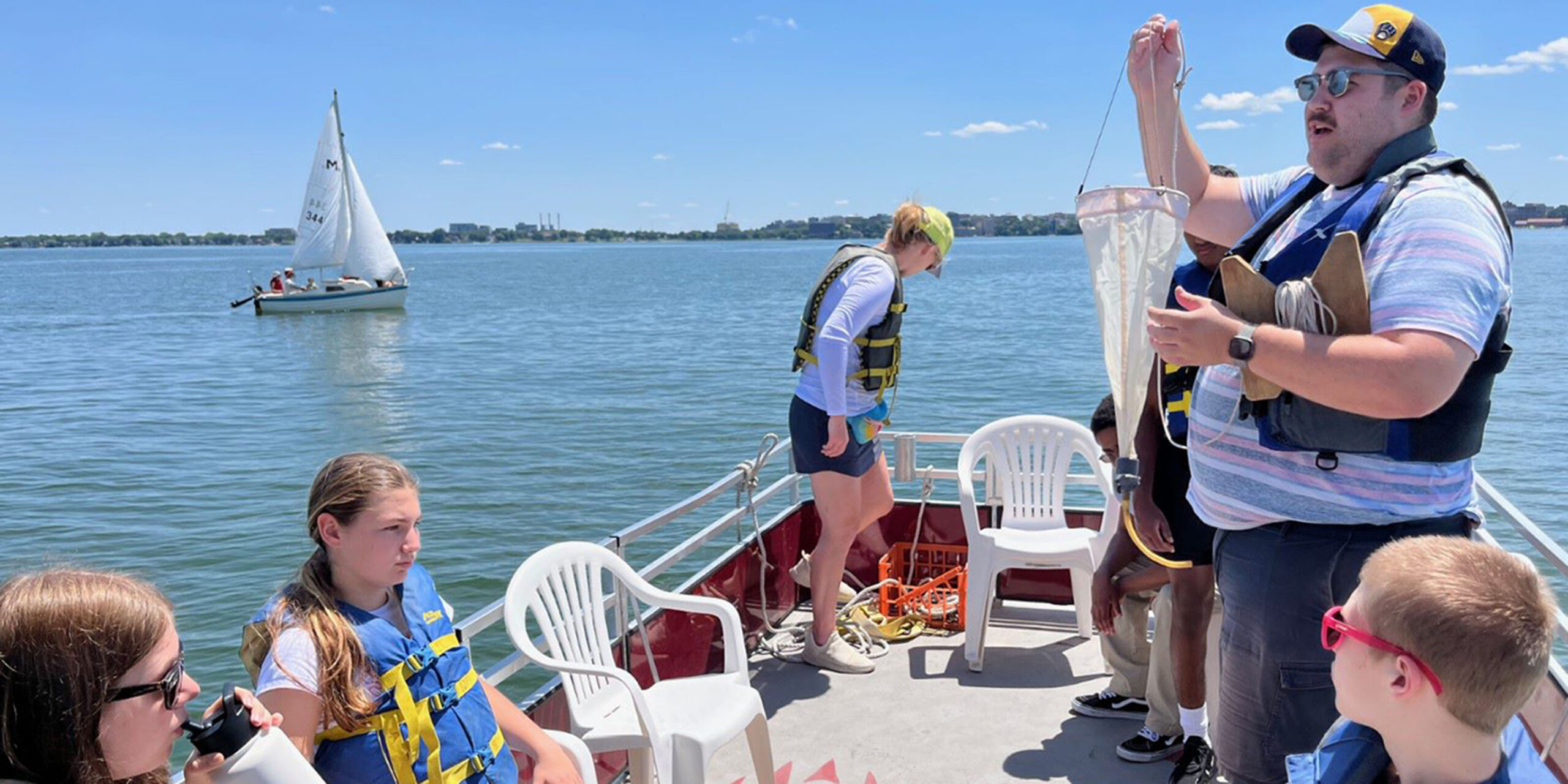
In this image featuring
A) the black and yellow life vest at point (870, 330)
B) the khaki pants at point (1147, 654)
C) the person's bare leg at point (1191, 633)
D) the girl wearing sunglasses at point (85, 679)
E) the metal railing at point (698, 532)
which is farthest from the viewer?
the black and yellow life vest at point (870, 330)

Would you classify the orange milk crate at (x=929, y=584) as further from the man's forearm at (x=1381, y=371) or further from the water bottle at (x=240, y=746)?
the water bottle at (x=240, y=746)

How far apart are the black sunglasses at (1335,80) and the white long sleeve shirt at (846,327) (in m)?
1.90

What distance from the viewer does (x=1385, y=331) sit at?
1632 millimetres

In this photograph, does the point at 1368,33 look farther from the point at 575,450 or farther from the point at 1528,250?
the point at 1528,250

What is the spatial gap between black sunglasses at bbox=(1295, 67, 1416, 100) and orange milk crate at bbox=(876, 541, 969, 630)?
2501 millimetres

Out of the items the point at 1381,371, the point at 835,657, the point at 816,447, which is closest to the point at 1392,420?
the point at 1381,371

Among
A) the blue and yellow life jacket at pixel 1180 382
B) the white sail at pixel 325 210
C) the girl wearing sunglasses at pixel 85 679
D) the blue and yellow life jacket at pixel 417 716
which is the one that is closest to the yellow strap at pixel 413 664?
the blue and yellow life jacket at pixel 417 716

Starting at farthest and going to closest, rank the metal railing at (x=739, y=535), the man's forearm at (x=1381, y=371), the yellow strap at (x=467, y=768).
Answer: the metal railing at (x=739, y=535), the yellow strap at (x=467, y=768), the man's forearm at (x=1381, y=371)

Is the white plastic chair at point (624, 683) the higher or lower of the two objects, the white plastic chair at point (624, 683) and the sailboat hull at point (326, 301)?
the higher

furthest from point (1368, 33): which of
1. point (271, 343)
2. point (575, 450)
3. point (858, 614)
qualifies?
point (271, 343)

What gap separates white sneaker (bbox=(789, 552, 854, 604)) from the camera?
4398 millimetres

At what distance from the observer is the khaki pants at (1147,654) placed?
3246 millimetres

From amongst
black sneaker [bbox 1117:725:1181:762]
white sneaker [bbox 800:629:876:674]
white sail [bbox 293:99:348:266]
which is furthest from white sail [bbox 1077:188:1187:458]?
white sail [bbox 293:99:348:266]

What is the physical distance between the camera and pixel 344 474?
212cm
